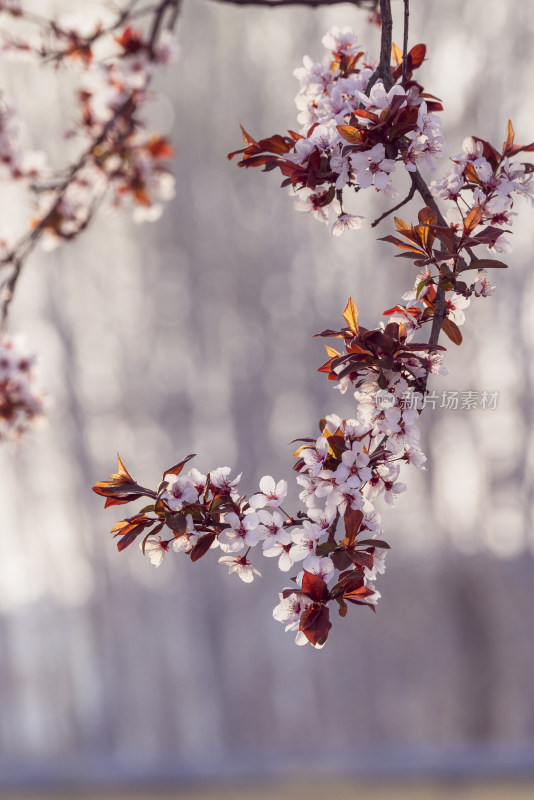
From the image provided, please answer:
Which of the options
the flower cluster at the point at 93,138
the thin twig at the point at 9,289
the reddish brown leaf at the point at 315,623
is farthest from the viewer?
the flower cluster at the point at 93,138

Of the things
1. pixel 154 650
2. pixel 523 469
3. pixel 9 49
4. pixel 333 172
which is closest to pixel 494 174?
pixel 333 172

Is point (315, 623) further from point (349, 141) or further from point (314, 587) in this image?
point (349, 141)

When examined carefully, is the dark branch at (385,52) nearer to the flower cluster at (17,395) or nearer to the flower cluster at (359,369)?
the flower cluster at (359,369)

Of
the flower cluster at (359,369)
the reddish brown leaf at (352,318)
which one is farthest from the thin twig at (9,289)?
the reddish brown leaf at (352,318)

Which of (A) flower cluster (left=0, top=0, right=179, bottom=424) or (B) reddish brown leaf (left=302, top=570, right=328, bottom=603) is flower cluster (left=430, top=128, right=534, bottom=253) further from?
(A) flower cluster (left=0, top=0, right=179, bottom=424)

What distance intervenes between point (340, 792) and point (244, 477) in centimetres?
113

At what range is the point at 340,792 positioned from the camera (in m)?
2.48

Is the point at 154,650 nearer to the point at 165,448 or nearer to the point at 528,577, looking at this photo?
the point at 165,448

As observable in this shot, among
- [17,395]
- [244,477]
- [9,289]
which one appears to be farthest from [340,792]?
[9,289]

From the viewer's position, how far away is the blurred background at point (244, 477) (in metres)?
2.30

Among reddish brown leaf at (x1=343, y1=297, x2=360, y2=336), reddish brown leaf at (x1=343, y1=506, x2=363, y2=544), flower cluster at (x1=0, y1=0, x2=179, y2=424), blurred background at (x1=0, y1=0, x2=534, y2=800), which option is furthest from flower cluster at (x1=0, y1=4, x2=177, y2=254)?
blurred background at (x1=0, y1=0, x2=534, y2=800)

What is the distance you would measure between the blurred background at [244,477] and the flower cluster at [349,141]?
5.21 ft

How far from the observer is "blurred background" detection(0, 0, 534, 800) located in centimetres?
230

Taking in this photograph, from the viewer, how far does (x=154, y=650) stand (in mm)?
2578
